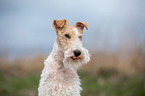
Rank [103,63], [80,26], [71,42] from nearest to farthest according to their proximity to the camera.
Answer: [71,42]
[80,26]
[103,63]

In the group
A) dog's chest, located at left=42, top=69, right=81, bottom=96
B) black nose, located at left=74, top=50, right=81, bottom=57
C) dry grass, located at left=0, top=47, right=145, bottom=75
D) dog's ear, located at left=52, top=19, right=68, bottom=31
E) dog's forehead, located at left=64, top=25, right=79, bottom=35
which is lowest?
dog's chest, located at left=42, top=69, right=81, bottom=96

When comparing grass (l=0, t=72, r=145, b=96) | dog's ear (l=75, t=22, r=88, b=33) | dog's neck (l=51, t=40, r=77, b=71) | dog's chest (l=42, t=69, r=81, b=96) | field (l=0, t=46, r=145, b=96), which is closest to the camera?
dog's chest (l=42, t=69, r=81, b=96)

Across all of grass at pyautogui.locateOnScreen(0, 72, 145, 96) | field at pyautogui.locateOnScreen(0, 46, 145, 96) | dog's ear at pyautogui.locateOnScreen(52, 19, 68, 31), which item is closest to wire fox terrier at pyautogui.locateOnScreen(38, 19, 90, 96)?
dog's ear at pyautogui.locateOnScreen(52, 19, 68, 31)

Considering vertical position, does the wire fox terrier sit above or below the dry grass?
below

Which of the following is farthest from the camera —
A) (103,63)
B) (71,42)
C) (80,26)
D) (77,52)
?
(103,63)

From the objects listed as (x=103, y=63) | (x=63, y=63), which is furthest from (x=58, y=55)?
(x=103, y=63)

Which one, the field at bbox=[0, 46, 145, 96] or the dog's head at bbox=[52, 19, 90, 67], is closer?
the dog's head at bbox=[52, 19, 90, 67]

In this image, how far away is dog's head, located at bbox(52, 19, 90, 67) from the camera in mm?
3615

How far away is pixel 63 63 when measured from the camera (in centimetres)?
404

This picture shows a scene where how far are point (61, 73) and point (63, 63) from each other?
0.73 feet

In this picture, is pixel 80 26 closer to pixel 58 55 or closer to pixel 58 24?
pixel 58 24

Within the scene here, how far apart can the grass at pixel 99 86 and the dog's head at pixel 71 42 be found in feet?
20.5

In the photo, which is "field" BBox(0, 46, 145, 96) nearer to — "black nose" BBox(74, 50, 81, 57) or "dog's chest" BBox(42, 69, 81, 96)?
"dog's chest" BBox(42, 69, 81, 96)

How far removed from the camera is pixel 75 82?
13.3 ft
